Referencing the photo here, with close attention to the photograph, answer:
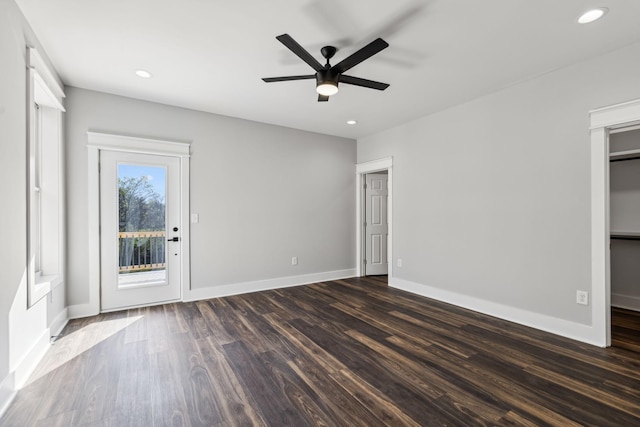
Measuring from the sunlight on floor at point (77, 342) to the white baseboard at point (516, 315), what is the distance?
12.8 ft

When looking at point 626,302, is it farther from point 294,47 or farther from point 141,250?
point 141,250

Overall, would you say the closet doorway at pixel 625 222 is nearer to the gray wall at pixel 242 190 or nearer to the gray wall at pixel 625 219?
the gray wall at pixel 625 219

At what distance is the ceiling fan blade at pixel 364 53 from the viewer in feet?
6.97

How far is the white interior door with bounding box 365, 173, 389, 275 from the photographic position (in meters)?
5.90

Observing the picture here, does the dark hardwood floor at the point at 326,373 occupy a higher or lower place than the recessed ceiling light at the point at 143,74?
lower

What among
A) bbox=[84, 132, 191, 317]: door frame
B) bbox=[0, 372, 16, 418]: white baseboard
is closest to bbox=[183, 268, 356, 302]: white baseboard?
bbox=[84, 132, 191, 317]: door frame

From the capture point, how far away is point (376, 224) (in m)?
5.98

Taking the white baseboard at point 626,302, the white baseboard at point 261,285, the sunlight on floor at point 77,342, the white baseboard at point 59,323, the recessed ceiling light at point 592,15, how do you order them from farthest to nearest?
the white baseboard at point 261,285
the white baseboard at point 626,302
the white baseboard at point 59,323
the sunlight on floor at point 77,342
the recessed ceiling light at point 592,15

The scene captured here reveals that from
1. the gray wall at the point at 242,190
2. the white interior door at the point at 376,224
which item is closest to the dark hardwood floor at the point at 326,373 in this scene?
the gray wall at the point at 242,190

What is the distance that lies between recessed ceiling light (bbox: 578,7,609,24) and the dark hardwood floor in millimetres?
2708

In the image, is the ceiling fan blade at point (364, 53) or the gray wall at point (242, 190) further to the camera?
the gray wall at point (242, 190)

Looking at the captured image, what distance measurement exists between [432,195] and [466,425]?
3.16 meters

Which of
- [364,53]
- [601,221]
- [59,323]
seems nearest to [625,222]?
[601,221]

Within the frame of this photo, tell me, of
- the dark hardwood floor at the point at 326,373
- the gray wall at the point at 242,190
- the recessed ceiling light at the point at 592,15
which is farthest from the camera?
the gray wall at the point at 242,190
